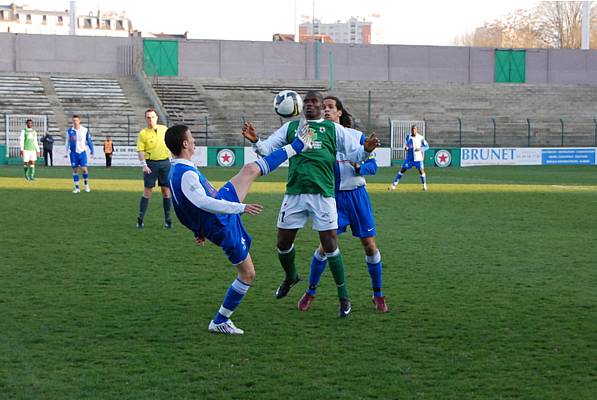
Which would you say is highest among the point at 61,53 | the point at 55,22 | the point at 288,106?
the point at 55,22

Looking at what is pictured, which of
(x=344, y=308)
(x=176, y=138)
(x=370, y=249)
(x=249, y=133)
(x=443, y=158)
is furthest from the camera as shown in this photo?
(x=443, y=158)

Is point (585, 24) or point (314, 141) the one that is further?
point (585, 24)

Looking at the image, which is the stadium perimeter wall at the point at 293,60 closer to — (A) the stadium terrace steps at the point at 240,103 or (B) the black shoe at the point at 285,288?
(A) the stadium terrace steps at the point at 240,103

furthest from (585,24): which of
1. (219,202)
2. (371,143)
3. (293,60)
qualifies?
(219,202)

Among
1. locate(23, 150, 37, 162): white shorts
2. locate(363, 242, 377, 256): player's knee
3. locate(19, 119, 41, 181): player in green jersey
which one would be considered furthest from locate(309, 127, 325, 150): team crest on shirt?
locate(23, 150, 37, 162): white shorts

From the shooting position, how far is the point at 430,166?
42.6m

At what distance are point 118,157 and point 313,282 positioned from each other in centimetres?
3406

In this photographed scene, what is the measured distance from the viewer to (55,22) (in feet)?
551

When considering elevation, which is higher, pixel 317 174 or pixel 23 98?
pixel 23 98

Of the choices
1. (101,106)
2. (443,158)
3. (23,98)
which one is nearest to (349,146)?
(443,158)

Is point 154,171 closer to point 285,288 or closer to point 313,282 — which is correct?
point 285,288

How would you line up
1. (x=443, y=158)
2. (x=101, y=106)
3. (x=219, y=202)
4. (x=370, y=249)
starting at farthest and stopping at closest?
(x=101, y=106) → (x=443, y=158) → (x=370, y=249) → (x=219, y=202)

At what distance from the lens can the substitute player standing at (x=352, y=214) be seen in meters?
8.25

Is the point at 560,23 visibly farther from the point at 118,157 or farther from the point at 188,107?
the point at 118,157
